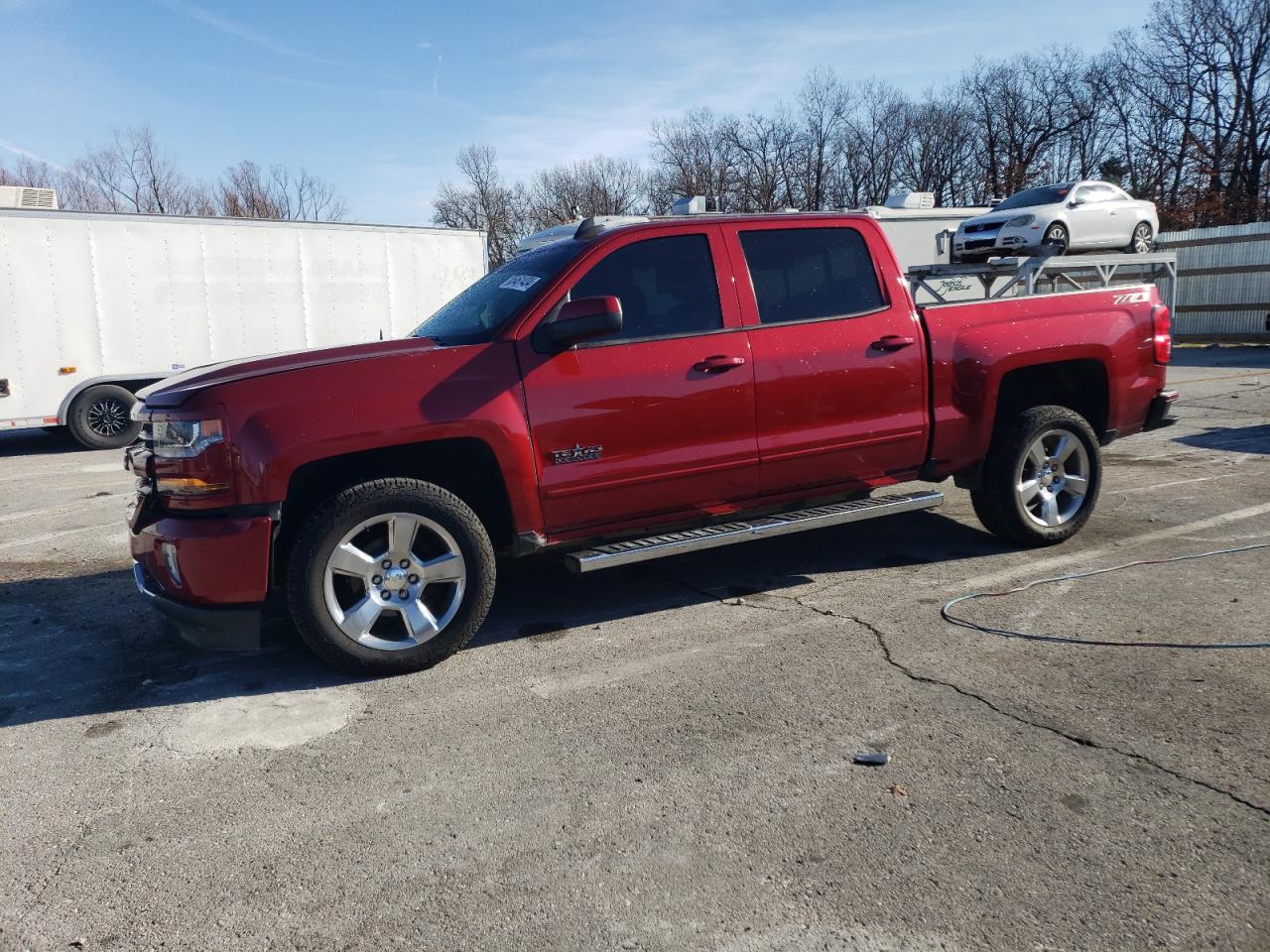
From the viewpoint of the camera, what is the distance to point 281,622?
5.12 m

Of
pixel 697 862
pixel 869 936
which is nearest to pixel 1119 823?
pixel 869 936

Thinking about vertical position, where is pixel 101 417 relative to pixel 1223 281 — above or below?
below

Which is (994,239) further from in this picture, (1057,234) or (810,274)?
(810,274)

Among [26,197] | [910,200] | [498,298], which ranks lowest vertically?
[498,298]

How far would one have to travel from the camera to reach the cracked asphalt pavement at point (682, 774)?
2.53 metres

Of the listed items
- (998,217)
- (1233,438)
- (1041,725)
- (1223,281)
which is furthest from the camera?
(1223,281)

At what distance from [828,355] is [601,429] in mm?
1360

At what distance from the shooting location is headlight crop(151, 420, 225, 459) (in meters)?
3.94

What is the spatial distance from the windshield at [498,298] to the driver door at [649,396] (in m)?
0.17

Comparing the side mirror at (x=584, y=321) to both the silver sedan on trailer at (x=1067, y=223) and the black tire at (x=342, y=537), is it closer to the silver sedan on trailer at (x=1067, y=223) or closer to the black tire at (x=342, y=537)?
the black tire at (x=342, y=537)

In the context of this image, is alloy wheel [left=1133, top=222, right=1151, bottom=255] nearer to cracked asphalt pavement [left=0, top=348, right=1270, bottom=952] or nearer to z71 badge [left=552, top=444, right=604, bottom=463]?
cracked asphalt pavement [left=0, top=348, right=1270, bottom=952]

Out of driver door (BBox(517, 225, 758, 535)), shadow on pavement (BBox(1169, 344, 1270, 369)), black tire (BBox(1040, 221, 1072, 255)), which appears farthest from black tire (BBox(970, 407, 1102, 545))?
black tire (BBox(1040, 221, 1072, 255))

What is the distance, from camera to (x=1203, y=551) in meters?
5.62

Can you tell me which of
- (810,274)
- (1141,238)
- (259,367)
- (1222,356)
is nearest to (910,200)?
(1141,238)
